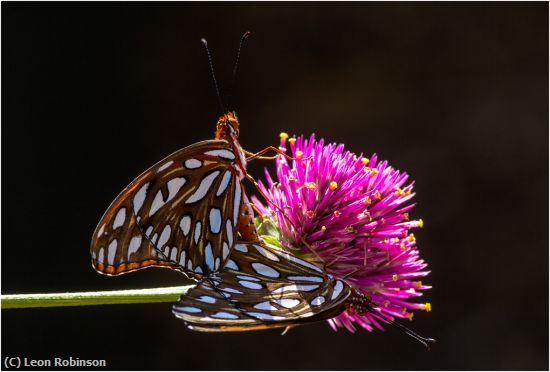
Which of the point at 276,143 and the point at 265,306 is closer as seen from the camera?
the point at 265,306

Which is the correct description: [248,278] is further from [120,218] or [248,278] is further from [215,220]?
[120,218]

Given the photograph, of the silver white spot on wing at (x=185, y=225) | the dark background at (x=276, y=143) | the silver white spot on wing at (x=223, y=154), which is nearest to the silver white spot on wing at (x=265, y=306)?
the silver white spot on wing at (x=185, y=225)

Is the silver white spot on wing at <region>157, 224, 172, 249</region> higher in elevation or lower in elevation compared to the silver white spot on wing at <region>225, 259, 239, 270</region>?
higher

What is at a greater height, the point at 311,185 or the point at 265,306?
the point at 311,185

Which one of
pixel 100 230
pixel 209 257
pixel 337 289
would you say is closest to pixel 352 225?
pixel 337 289

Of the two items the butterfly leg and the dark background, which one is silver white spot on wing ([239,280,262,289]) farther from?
the dark background

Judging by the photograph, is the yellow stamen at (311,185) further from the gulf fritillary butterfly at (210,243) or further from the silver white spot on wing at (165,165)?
→ the silver white spot on wing at (165,165)

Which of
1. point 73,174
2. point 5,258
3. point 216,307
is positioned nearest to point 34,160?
point 73,174

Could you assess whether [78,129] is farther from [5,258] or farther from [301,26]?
[301,26]

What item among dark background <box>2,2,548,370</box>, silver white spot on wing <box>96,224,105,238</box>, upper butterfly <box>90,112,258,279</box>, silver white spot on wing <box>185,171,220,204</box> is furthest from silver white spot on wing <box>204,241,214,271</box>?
dark background <box>2,2,548,370</box>
